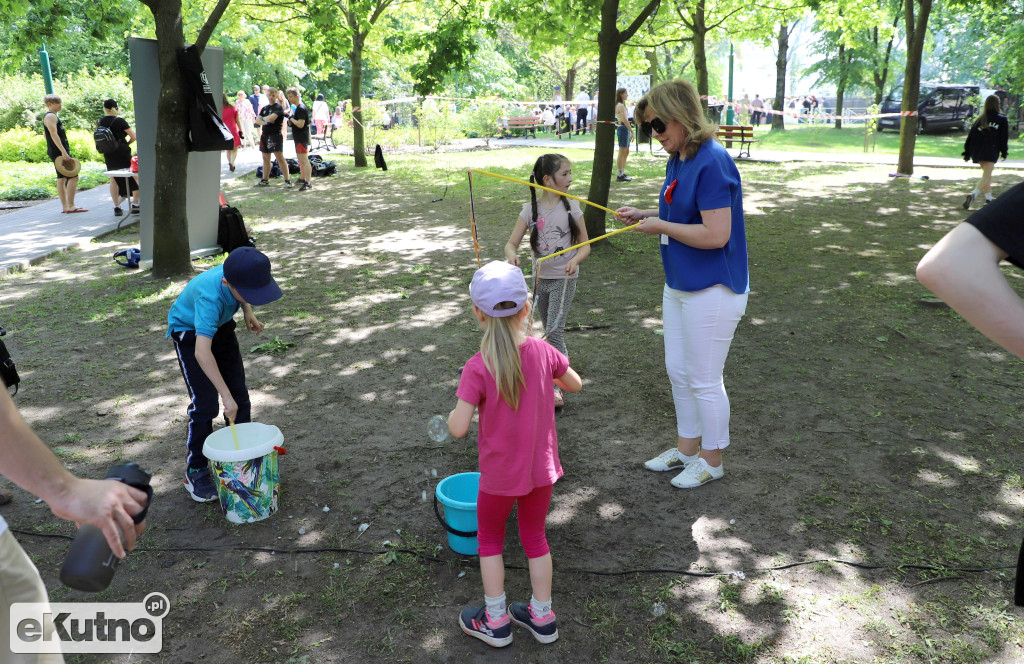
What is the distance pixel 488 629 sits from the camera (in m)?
2.79

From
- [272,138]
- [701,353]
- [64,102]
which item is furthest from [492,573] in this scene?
[64,102]

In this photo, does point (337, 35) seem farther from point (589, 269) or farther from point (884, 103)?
point (884, 103)

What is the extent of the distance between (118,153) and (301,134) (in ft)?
13.7

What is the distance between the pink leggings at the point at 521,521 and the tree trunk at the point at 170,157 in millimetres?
6461

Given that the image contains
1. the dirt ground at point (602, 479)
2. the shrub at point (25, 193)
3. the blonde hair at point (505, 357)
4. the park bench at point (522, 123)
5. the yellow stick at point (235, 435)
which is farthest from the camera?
the park bench at point (522, 123)

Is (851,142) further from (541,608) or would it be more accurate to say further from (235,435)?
(541,608)

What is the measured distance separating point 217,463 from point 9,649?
2010 millimetres

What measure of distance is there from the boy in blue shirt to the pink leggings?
139cm

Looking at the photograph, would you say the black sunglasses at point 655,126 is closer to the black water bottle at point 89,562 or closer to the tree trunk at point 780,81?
the black water bottle at point 89,562

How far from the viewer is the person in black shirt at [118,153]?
37.2 feet

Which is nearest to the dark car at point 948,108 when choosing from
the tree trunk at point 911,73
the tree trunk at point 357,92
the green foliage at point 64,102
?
the tree trunk at point 911,73

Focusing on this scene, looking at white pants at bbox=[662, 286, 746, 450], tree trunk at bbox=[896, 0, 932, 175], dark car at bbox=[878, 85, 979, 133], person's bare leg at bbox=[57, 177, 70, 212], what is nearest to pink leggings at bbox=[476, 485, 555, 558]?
white pants at bbox=[662, 286, 746, 450]

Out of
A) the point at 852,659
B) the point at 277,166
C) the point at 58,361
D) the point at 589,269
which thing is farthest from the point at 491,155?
the point at 852,659

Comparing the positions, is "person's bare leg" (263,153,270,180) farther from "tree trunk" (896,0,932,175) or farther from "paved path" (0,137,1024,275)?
"tree trunk" (896,0,932,175)
